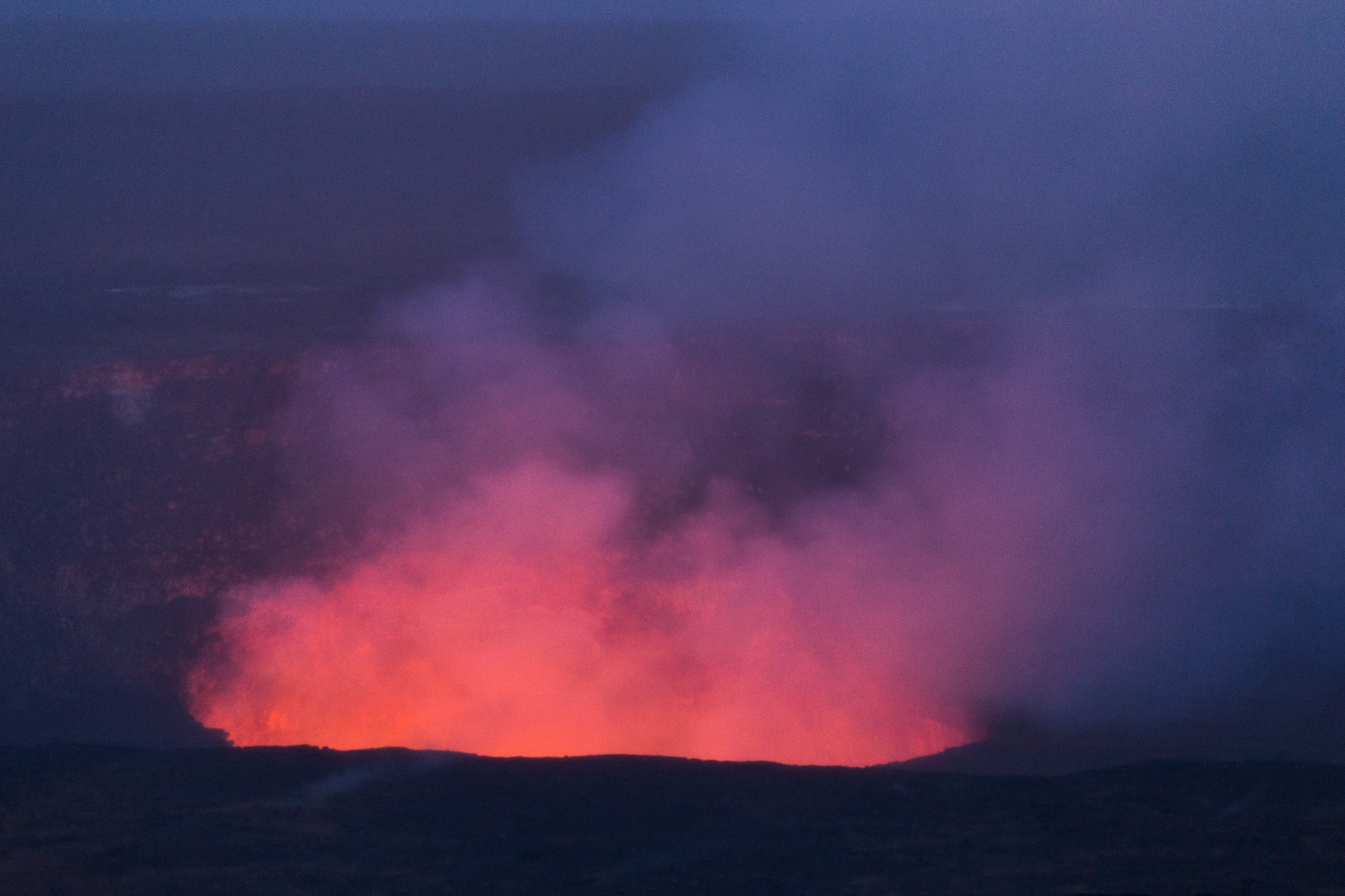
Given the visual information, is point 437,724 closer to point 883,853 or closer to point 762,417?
point 762,417

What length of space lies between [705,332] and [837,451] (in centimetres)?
147

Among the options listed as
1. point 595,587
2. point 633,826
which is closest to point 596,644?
point 595,587

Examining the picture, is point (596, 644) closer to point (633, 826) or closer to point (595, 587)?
point (595, 587)

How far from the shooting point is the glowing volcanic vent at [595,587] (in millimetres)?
8102

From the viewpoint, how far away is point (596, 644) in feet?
27.4

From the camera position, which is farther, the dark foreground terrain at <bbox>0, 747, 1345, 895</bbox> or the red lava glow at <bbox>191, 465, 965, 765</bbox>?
the red lava glow at <bbox>191, 465, 965, 765</bbox>

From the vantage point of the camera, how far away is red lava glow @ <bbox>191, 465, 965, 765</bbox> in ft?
26.3

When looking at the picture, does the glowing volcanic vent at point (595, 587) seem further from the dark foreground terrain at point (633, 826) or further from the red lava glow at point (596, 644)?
the dark foreground terrain at point (633, 826)

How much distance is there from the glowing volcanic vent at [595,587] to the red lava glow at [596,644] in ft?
0.05

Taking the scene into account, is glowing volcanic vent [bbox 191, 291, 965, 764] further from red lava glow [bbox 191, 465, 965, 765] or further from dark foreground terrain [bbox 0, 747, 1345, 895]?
dark foreground terrain [bbox 0, 747, 1345, 895]

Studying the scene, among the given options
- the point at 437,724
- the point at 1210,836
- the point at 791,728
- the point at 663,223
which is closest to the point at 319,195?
the point at 663,223

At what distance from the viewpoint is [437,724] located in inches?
320

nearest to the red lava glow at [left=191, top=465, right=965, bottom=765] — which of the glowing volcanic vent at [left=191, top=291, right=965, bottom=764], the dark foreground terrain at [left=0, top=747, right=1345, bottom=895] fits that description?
the glowing volcanic vent at [left=191, top=291, right=965, bottom=764]

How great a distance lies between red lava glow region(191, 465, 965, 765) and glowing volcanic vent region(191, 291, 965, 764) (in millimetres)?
15
